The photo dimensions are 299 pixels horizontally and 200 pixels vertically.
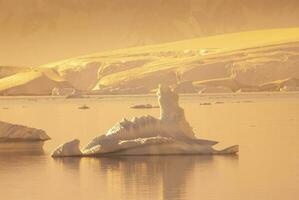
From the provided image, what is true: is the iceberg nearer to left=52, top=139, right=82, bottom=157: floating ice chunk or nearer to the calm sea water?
the calm sea water

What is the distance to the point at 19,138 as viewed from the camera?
20.0 metres

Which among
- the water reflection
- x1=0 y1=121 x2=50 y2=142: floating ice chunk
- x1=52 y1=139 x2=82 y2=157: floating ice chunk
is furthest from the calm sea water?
x1=0 y1=121 x2=50 y2=142: floating ice chunk

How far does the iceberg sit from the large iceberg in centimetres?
204

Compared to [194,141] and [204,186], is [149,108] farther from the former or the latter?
[204,186]

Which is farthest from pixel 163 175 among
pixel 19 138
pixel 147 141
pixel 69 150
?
pixel 19 138

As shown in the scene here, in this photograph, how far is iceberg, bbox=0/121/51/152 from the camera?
19.7m

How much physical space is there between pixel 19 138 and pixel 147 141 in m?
3.71

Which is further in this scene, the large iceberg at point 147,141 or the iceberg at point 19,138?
the iceberg at point 19,138

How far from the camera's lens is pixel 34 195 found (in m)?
13.1

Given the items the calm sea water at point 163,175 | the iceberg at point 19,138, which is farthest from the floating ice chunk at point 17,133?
the calm sea water at point 163,175

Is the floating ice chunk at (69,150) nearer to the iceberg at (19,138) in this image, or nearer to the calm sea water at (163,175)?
the calm sea water at (163,175)

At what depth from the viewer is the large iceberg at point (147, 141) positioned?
56.7ft

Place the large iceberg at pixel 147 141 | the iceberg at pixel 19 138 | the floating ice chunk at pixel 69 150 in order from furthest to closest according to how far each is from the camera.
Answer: the iceberg at pixel 19 138, the floating ice chunk at pixel 69 150, the large iceberg at pixel 147 141

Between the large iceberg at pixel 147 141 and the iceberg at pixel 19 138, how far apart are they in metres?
2.04
